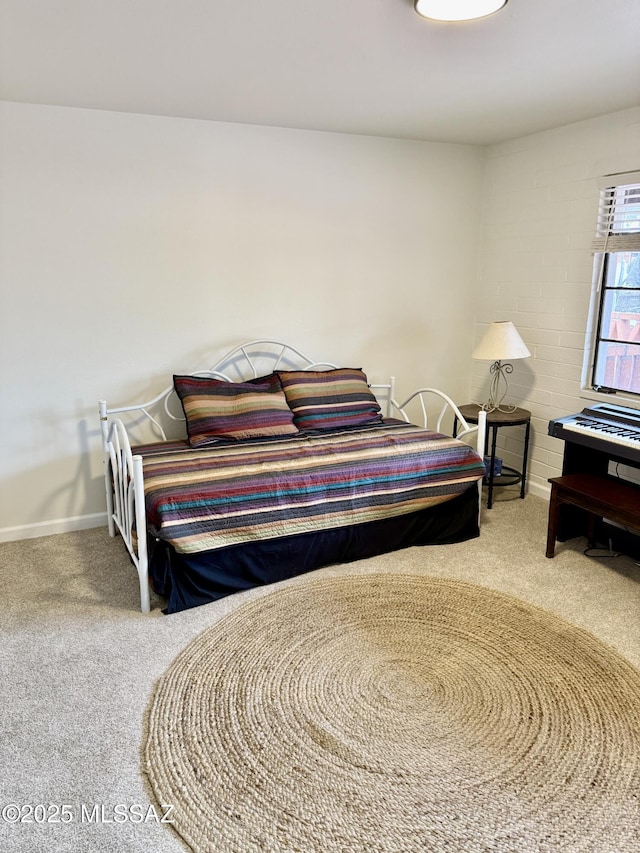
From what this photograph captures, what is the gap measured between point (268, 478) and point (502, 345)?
172cm

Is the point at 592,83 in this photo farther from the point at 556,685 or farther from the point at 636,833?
the point at 636,833

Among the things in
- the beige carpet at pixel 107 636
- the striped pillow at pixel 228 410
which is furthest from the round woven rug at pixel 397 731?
the striped pillow at pixel 228 410

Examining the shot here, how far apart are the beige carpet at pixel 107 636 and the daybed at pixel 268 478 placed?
5.5 inches

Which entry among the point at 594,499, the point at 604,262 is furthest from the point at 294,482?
the point at 604,262

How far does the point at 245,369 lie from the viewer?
13.0ft

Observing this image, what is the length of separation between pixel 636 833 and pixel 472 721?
0.55 m

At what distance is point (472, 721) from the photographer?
2133 millimetres

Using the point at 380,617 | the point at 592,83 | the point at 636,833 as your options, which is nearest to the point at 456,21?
the point at 592,83

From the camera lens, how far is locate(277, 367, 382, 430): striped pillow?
3.73m

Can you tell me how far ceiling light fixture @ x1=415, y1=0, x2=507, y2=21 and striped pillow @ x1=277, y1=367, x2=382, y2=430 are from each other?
210 cm

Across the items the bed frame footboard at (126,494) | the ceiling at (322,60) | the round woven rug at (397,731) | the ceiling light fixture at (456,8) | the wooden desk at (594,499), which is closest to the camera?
the round woven rug at (397,731)

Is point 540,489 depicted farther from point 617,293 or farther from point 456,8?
point 456,8

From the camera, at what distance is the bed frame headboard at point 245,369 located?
3713 mm

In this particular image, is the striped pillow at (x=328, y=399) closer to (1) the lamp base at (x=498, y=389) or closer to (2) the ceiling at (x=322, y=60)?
(1) the lamp base at (x=498, y=389)
